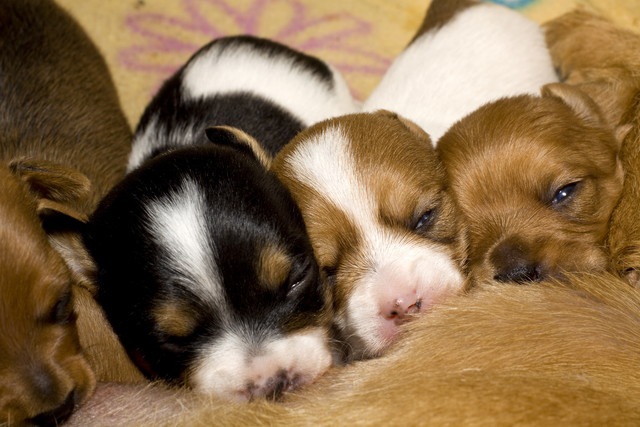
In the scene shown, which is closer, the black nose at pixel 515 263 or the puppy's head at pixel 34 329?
the puppy's head at pixel 34 329

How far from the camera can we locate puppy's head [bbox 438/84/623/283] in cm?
216

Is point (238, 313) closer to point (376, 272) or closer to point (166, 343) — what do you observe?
point (166, 343)

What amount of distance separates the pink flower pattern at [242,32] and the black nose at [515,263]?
169cm

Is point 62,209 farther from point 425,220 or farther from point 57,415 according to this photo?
point 425,220

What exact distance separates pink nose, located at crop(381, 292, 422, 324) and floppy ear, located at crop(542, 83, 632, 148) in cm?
101

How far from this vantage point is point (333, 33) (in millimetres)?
3773

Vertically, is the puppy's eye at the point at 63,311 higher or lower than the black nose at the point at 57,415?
higher

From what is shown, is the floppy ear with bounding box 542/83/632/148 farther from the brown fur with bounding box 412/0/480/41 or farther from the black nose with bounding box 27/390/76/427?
the black nose with bounding box 27/390/76/427

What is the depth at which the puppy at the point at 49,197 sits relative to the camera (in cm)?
189

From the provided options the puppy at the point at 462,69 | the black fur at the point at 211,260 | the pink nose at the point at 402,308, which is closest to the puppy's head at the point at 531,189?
the pink nose at the point at 402,308

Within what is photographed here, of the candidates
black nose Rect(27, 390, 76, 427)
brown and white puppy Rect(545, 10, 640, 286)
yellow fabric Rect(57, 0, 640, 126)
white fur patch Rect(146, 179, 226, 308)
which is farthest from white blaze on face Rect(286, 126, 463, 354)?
yellow fabric Rect(57, 0, 640, 126)

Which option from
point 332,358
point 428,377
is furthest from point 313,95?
point 428,377

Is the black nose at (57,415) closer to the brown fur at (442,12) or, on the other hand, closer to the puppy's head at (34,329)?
the puppy's head at (34,329)

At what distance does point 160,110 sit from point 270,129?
1.49 feet
